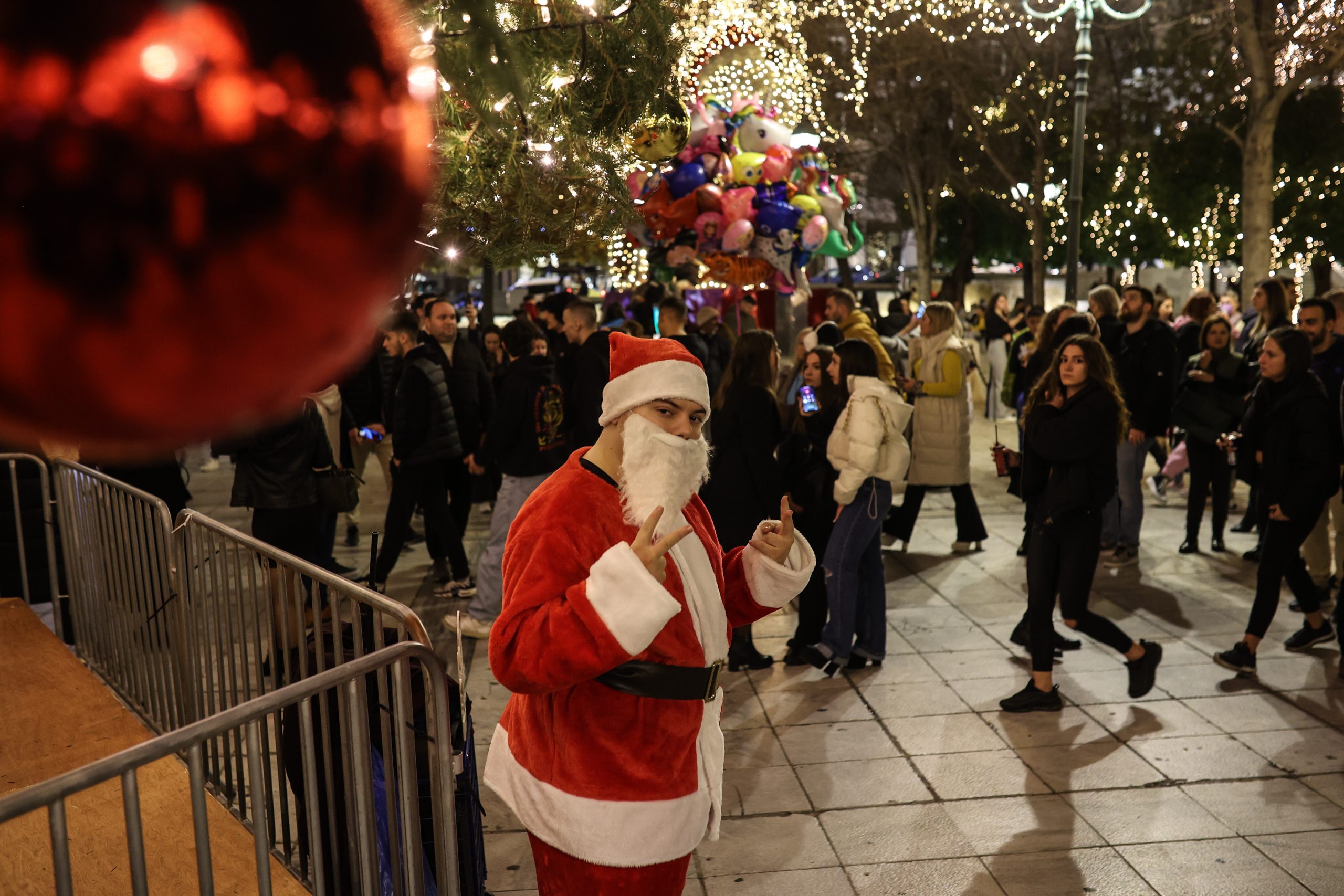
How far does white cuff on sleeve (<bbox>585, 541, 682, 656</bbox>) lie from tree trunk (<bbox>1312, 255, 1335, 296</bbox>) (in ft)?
88.6

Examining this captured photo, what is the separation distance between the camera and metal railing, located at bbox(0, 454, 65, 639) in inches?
188

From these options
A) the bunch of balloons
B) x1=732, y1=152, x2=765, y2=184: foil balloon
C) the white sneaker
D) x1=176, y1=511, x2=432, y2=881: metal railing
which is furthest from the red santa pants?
x1=732, y1=152, x2=765, y2=184: foil balloon

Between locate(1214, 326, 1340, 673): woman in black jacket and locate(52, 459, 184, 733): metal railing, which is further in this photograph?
locate(1214, 326, 1340, 673): woman in black jacket

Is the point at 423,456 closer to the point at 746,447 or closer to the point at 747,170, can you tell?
the point at 746,447

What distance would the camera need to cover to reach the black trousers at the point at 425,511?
24.2 feet

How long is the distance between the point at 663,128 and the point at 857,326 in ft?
18.9

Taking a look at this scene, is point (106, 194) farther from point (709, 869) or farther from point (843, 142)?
point (843, 142)

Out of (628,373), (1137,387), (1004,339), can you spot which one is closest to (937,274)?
(1004,339)

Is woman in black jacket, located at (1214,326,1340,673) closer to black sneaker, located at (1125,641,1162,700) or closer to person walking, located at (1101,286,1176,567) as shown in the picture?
black sneaker, located at (1125,641,1162,700)

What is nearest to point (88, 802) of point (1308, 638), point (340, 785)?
point (340, 785)

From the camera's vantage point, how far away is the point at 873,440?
5.89 meters

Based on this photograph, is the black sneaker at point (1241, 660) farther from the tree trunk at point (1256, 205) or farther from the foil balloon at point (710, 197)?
the tree trunk at point (1256, 205)

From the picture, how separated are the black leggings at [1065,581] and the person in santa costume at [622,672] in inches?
124

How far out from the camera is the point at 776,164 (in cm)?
927
